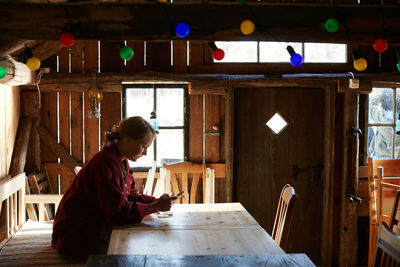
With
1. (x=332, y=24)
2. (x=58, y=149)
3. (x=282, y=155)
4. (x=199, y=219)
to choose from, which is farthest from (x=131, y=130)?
(x=282, y=155)

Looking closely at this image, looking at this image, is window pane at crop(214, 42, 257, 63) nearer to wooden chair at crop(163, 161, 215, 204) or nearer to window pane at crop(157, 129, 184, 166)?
window pane at crop(157, 129, 184, 166)

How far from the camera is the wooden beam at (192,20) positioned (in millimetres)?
3270

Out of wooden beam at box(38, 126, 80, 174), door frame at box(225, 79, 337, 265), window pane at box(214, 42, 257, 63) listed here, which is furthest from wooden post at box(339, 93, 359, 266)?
wooden beam at box(38, 126, 80, 174)

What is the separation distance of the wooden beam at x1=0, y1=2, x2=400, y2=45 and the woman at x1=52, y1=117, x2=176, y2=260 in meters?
0.76

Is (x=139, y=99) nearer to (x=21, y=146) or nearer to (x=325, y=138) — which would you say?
(x=21, y=146)

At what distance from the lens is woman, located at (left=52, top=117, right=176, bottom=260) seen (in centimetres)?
283

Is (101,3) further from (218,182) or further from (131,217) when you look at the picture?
(218,182)

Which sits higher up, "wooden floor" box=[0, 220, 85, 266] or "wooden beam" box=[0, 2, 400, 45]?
"wooden beam" box=[0, 2, 400, 45]

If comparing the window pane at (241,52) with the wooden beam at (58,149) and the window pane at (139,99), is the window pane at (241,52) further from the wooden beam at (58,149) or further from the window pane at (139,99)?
the wooden beam at (58,149)

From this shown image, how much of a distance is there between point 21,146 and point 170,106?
169cm

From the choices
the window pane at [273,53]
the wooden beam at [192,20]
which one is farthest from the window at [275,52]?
the wooden beam at [192,20]

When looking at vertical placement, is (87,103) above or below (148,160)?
above

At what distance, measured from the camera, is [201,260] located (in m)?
2.22

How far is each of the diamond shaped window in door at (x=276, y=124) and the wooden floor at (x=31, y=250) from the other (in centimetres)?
276
